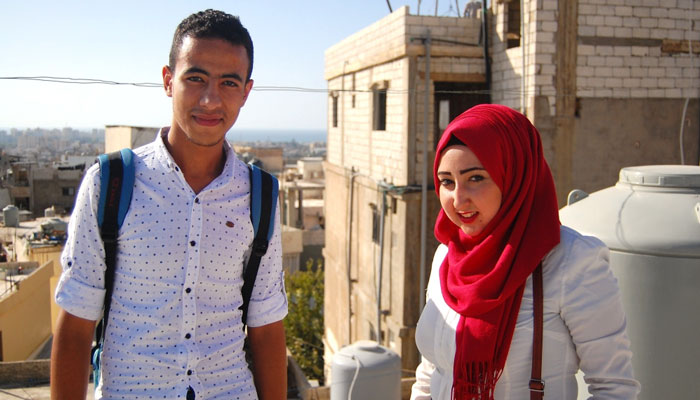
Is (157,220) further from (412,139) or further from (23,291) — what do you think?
(23,291)

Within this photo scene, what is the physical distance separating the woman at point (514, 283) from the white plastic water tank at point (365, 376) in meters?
3.82

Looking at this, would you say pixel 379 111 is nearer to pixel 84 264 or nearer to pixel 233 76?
pixel 233 76

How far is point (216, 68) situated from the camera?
2.05 m

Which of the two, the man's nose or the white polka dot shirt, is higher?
the man's nose

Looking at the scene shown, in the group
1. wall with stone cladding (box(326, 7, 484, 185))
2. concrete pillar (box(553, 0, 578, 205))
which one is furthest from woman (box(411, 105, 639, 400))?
wall with stone cladding (box(326, 7, 484, 185))

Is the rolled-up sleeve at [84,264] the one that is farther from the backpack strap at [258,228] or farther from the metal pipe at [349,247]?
the metal pipe at [349,247]

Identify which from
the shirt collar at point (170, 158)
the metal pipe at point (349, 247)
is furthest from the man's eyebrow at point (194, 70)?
the metal pipe at point (349, 247)

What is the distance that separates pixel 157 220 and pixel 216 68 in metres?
0.53

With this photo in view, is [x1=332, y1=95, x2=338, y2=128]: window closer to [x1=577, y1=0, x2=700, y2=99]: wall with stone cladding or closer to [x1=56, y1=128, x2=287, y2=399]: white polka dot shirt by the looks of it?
[x1=577, y1=0, x2=700, y2=99]: wall with stone cladding

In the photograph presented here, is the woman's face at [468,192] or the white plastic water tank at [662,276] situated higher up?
the woman's face at [468,192]

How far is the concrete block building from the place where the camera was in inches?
380

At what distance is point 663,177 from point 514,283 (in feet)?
7.35

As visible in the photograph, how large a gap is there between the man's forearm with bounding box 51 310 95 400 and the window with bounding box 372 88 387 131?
35.3ft

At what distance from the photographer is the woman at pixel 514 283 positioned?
187 centimetres
